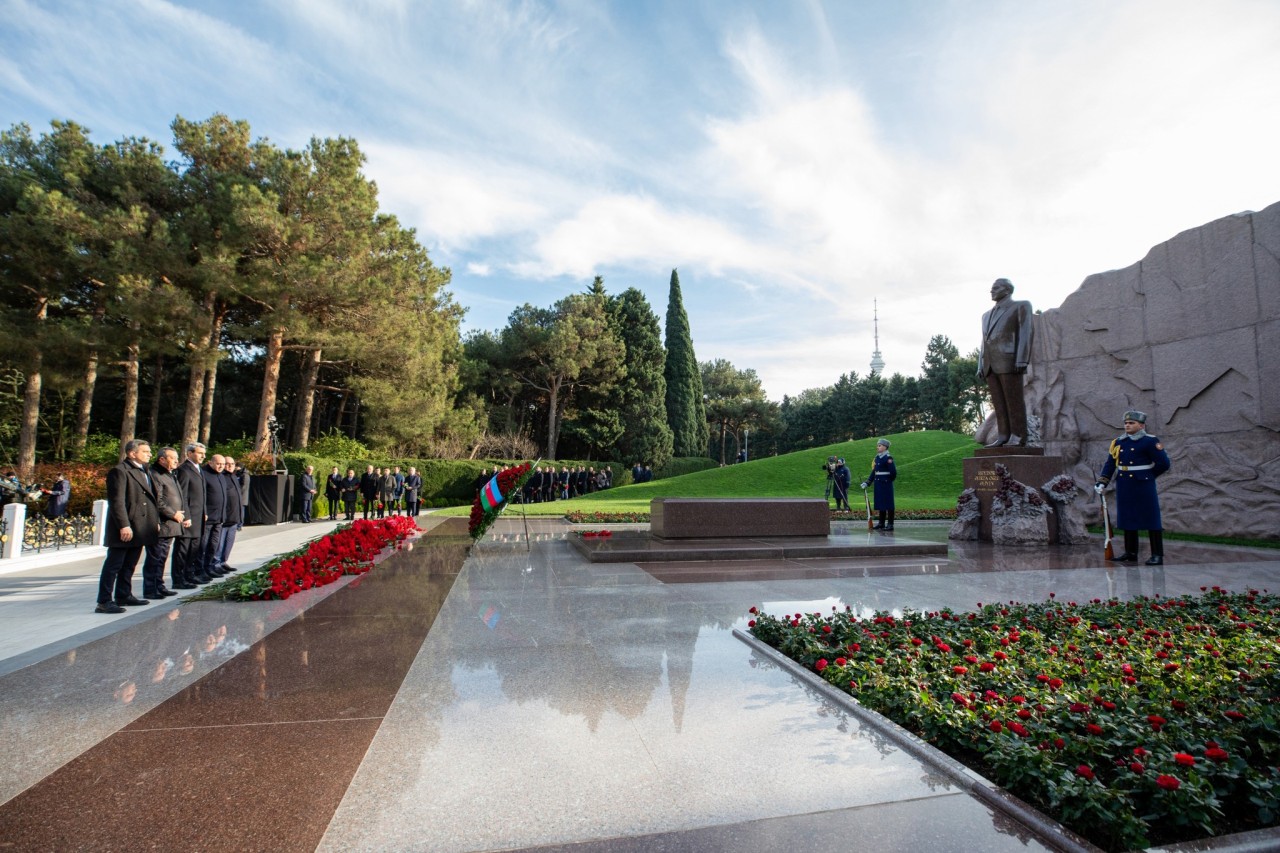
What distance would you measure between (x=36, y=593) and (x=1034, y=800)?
8.79 metres

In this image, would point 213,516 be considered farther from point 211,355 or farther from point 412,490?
point 211,355

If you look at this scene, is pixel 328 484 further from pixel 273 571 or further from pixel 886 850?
pixel 886 850

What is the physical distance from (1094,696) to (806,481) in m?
24.7

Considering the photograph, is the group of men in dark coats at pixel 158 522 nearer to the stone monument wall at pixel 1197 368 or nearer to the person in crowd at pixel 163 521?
the person in crowd at pixel 163 521

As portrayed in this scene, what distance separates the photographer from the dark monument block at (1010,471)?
10.2m

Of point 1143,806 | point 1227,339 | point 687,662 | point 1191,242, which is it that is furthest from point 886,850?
A: point 1191,242

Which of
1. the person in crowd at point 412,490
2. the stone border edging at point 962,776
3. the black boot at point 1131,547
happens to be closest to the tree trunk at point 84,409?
the person in crowd at point 412,490

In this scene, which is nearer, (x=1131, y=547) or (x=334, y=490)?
(x=1131, y=547)

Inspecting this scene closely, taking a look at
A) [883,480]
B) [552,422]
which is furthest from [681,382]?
[883,480]

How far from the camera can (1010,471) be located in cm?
1032

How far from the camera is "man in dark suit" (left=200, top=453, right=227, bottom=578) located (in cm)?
784

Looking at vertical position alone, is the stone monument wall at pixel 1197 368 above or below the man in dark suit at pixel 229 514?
above

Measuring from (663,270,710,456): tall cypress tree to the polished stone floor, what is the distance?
4079 centimetres

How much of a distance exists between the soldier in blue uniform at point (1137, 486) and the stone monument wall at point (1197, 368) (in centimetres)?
403
